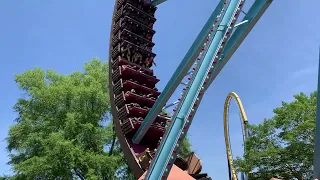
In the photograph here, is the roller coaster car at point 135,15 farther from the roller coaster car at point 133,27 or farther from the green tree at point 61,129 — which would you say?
the green tree at point 61,129

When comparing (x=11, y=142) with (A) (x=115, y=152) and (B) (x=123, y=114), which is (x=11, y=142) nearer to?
(A) (x=115, y=152)

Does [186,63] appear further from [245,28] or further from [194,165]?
[194,165]

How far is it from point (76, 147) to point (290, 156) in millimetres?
9649

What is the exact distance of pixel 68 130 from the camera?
19438 millimetres

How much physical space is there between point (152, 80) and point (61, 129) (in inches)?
226

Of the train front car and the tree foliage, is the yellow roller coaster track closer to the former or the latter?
the tree foliage

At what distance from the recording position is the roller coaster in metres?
10.2

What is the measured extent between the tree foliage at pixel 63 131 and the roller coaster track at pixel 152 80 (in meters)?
3.29

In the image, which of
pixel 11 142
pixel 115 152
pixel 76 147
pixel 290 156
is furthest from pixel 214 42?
pixel 11 142

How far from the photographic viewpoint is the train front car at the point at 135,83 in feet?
48.9

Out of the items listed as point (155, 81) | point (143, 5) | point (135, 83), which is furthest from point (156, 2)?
point (135, 83)

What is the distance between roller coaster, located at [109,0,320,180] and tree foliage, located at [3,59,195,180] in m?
3.29

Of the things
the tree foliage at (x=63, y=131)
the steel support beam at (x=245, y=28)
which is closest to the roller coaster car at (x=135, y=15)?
the tree foliage at (x=63, y=131)

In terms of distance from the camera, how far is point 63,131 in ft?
63.9
